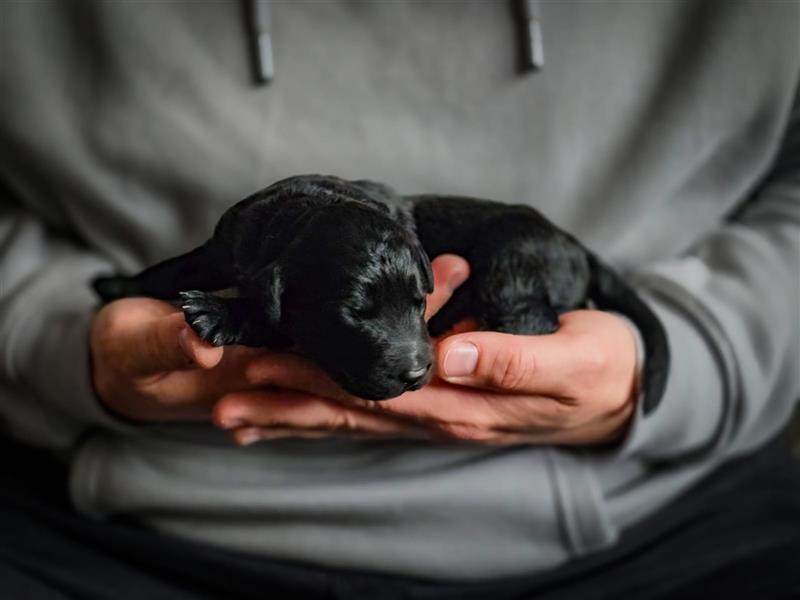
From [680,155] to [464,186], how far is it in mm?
301

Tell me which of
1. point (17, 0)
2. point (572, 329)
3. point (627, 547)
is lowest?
point (627, 547)

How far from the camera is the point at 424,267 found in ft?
1.71

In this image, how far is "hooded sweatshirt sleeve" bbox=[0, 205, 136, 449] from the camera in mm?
1028

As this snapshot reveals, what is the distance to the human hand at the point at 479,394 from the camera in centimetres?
62

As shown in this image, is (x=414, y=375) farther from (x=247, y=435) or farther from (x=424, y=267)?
(x=247, y=435)

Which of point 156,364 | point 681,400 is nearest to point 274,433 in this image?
point 156,364

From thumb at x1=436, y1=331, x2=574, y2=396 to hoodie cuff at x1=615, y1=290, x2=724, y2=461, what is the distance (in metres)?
0.24

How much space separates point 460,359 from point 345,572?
60 cm

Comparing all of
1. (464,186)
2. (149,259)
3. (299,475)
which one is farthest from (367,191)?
(299,475)

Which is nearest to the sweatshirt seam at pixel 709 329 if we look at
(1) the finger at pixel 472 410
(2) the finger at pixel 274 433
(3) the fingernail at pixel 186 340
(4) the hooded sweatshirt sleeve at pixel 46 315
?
(1) the finger at pixel 472 410

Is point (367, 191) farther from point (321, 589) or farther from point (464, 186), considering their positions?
point (321, 589)

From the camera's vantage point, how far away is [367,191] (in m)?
0.57

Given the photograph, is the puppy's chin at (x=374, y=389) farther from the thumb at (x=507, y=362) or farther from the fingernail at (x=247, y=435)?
the fingernail at (x=247, y=435)

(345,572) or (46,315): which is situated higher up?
(46,315)
